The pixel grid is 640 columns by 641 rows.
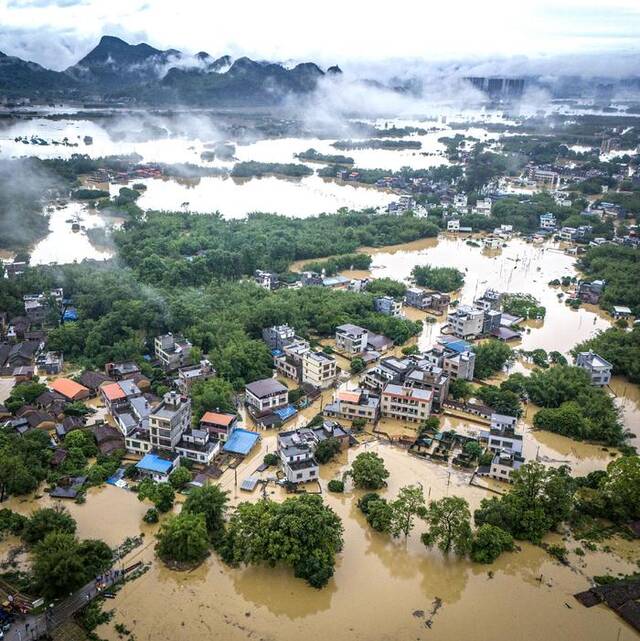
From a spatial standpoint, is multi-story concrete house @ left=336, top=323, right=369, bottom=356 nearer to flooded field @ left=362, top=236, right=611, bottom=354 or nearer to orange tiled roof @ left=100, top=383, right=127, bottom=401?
flooded field @ left=362, top=236, right=611, bottom=354

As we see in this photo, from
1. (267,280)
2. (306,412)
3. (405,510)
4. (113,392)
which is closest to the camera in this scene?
(405,510)

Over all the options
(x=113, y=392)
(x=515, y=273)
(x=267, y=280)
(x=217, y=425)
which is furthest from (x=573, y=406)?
(x=515, y=273)

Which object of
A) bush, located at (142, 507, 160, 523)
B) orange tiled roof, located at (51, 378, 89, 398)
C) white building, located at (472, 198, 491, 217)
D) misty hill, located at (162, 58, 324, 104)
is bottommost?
white building, located at (472, 198, 491, 217)

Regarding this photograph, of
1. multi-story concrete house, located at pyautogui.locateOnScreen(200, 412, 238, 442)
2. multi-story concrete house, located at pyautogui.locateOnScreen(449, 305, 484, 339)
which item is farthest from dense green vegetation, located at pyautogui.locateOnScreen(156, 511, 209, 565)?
multi-story concrete house, located at pyautogui.locateOnScreen(449, 305, 484, 339)

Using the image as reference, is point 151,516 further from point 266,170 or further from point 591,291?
point 266,170

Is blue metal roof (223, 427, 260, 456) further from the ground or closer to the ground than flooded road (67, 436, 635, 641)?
further from the ground

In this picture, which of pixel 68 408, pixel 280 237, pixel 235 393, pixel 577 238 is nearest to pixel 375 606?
pixel 235 393
